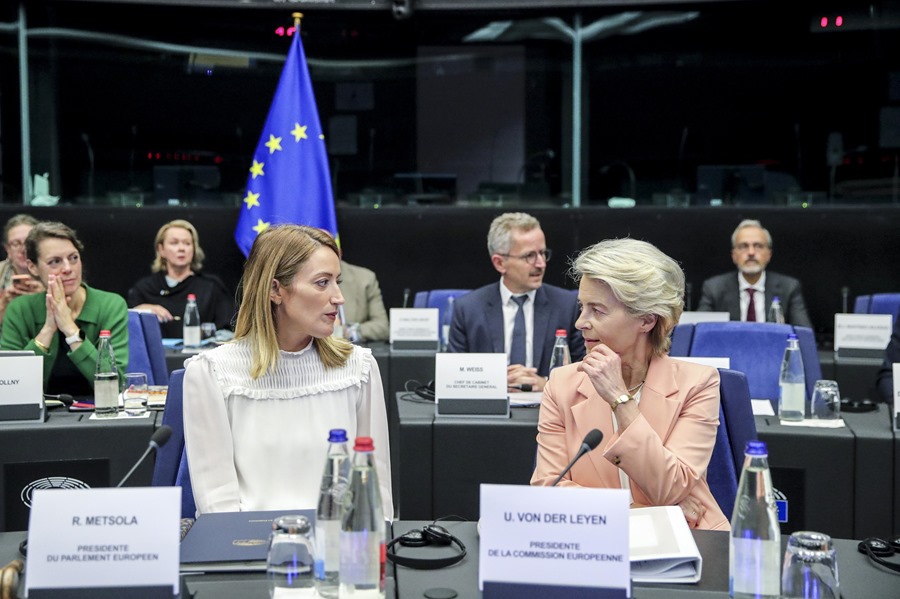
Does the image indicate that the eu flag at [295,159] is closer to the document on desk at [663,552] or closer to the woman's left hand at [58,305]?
the woman's left hand at [58,305]

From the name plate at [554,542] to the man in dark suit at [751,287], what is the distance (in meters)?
5.04

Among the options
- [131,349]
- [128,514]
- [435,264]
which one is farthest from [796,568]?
[435,264]

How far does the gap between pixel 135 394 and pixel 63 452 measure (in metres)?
0.46

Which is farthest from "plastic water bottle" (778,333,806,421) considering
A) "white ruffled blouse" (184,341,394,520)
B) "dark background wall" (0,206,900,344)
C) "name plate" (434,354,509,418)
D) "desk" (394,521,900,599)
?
"dark background wall" (0,206,900,344)

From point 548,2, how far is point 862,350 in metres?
3.50

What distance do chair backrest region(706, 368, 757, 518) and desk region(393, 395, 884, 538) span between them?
0.87 metres

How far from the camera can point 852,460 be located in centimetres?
325

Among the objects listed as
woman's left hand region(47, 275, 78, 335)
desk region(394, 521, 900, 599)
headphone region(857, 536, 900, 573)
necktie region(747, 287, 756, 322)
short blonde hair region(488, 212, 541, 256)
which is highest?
short blonde hair region(488, 212, 541, 256)

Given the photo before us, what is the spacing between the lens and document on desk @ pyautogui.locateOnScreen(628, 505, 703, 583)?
1673mm

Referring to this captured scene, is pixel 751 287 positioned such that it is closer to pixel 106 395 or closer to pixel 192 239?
pixel 192 239

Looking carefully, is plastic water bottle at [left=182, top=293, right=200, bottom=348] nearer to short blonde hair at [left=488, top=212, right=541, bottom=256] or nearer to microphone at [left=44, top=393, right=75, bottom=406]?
microphone at [left=44, top=393, right=75, bottom=406]

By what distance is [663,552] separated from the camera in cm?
170

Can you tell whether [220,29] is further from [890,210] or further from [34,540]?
[34,540]

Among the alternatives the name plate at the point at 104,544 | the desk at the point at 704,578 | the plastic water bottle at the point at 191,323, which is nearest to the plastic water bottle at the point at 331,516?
the desk at the point at 704,578
